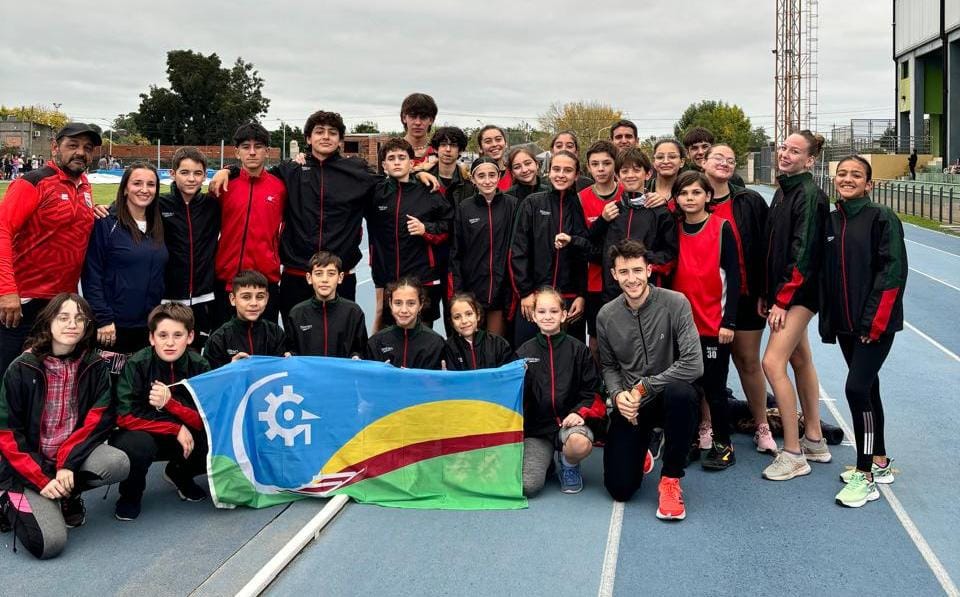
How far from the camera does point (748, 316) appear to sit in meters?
5.74

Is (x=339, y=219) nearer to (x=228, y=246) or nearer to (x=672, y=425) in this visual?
(x=228, y=246)

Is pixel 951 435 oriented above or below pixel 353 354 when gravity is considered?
below

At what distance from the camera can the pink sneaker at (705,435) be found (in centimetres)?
589

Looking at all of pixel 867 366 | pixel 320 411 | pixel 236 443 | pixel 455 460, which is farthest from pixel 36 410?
pixel 867 366

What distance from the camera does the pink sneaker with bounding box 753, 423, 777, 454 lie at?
19.2 feet

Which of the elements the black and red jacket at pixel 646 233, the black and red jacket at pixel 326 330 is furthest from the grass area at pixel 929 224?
the black and red jacket at pixel 326 330

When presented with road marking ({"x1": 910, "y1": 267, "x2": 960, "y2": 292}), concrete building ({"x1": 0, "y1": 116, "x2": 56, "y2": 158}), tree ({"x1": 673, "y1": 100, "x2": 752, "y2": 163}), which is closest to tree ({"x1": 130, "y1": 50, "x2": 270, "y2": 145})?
concrete building ({"x1": 0, "y1": 116, "x2": 56, "y2": 158})

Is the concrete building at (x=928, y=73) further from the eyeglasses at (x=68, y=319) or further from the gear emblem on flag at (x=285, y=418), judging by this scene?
the eyeglasses at (x=68, y=319)

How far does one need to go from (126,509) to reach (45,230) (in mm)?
1846

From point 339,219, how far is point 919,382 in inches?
224

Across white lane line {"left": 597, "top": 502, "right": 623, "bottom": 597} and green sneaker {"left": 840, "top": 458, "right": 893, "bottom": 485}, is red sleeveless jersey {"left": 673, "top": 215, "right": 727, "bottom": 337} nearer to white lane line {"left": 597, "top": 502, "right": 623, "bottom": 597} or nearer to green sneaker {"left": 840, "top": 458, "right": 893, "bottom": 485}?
green sneaker {"left": 840, "top": 458, "right": 893, "bottom": 485}

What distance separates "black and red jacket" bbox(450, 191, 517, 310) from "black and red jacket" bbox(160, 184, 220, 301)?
1.72 meters

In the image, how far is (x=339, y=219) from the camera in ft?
20.5

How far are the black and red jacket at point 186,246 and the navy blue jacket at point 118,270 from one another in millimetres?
250
